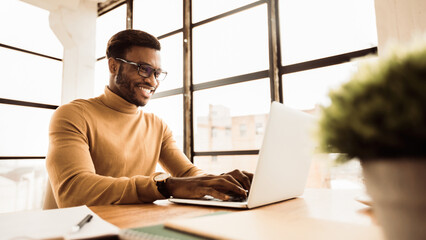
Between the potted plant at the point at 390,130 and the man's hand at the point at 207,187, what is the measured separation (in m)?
0.60

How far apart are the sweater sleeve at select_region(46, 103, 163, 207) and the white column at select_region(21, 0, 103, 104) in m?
2.66

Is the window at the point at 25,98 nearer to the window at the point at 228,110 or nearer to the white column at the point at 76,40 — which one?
the white column at the point at 76,40

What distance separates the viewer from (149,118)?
1812 millimetres

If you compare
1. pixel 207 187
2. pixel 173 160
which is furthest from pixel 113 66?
pixel 207 187

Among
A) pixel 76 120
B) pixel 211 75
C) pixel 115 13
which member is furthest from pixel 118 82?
pixel 115 13

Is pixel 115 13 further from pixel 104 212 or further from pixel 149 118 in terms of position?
pixel 104 212

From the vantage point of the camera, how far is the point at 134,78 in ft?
5.45

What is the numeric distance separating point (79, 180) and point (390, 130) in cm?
101

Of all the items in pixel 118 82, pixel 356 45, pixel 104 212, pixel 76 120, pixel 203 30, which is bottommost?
pixel 104 212

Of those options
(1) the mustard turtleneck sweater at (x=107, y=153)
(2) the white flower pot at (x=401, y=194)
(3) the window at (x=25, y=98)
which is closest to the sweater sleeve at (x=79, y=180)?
(1) the mustard turtleneck sweater at (x=107, y=153)

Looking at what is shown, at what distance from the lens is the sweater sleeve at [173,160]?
158cm

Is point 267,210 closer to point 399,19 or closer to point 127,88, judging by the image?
point 127,88

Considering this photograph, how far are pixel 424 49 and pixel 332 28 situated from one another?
2102 mm

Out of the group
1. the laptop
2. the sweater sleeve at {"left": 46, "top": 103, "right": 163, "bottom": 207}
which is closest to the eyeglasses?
the sweater sleeve at {"left": 46, "top": 103, "right": 163, "bottom": 207}
